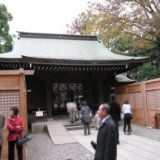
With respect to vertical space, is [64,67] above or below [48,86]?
above

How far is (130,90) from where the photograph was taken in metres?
11.9

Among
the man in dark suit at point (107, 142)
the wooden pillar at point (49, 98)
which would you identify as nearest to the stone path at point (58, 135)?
the wooden pillar at point (49, 98)

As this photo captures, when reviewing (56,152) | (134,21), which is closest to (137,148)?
(56,152)

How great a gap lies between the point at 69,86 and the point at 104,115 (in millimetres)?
10820

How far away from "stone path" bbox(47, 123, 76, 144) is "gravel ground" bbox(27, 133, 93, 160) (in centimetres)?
44

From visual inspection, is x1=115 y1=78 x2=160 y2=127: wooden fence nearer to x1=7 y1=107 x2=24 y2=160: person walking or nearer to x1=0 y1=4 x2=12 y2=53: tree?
x1=7 y1=107 x2=24 y2=160: person walking

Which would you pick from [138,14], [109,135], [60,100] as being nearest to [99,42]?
[138,14]

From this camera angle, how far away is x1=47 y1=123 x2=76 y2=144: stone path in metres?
7.68

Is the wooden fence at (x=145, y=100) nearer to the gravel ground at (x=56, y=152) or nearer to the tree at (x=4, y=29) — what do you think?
the gravel ground at (x=56, y=152)

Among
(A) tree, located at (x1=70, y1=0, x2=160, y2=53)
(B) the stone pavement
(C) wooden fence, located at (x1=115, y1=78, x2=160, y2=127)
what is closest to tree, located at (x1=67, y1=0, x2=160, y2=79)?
(A) tree, located at (x1=70, y1=0, x2=160, y2=53)

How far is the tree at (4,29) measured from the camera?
65.1ft

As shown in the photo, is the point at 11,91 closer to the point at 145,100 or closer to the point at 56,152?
the point at 56,152

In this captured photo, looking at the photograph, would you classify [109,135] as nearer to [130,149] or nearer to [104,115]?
[104,115]

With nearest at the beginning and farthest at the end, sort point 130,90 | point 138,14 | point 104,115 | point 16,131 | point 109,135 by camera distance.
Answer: point 109,135 < point 104,115 < point 16,131 < point 130,90 < point 138,14
